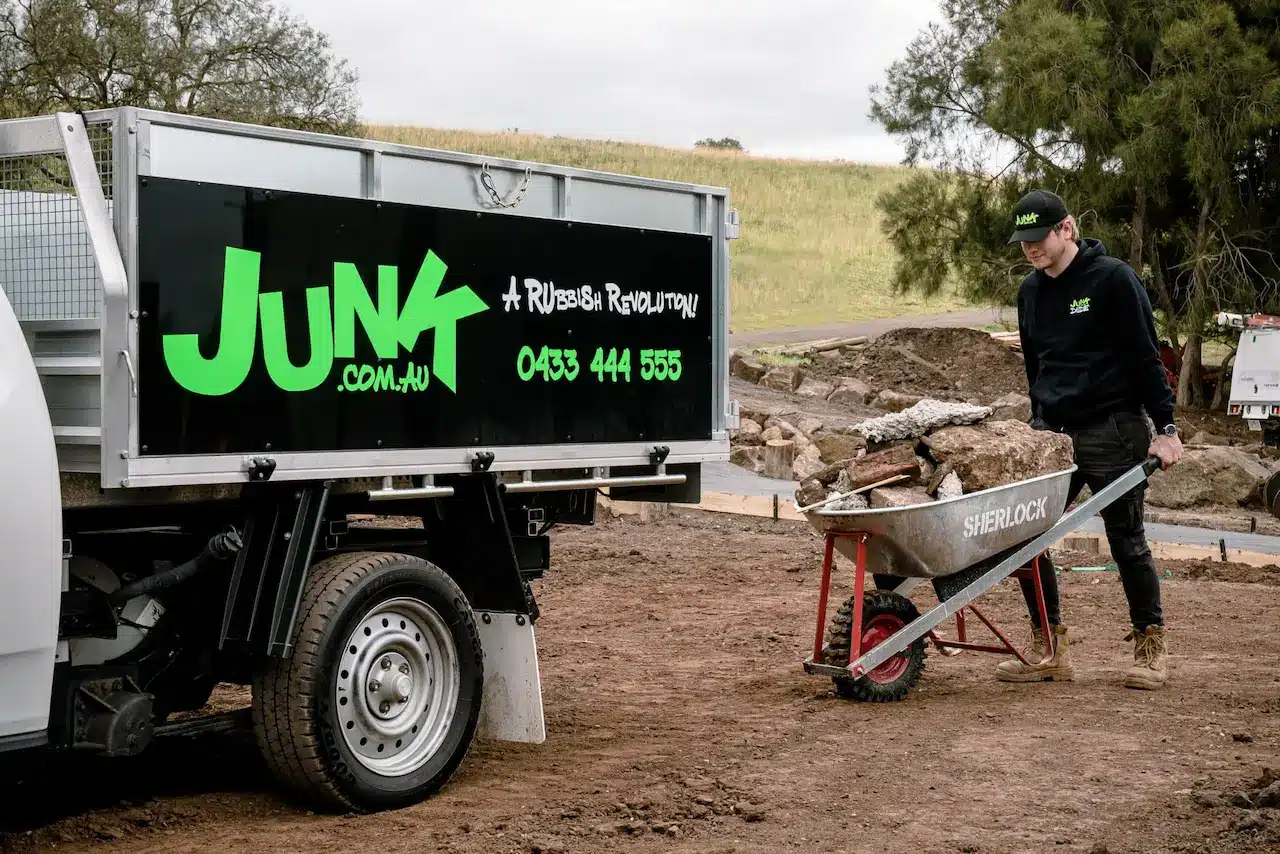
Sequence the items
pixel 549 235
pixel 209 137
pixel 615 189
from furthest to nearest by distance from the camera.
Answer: pixel 615 189 → pixel 549 235 → pixel 209 137

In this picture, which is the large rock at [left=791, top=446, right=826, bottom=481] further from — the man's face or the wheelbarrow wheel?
the wheelbarrow wheel

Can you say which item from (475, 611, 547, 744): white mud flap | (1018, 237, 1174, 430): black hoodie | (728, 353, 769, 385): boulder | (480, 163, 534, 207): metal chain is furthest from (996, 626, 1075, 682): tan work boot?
(728, 353, 769, 385): boulder

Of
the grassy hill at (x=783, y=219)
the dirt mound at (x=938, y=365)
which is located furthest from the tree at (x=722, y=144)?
the dirt mound at (x=938, y=365)

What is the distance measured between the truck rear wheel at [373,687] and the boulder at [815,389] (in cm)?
2330

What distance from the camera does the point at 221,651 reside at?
5.31 m

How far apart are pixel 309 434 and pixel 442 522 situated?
1.05m

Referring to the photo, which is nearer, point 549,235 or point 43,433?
point 43,433

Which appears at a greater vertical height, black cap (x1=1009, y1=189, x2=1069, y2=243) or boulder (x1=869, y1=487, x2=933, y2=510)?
black cap (x1=1009, y1=189, x2=1069, y2=243)

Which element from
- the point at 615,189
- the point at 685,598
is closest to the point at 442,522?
the point at 615,189

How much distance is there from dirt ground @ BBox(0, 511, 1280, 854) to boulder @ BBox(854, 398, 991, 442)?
1.26 metres

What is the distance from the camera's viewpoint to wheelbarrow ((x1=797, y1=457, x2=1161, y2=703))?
274 inches

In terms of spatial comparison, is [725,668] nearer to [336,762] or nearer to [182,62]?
[336,762]

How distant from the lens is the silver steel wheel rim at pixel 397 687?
17.9 ft

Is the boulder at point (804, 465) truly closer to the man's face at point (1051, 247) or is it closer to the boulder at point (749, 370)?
the man's face at point (1051, 247)
